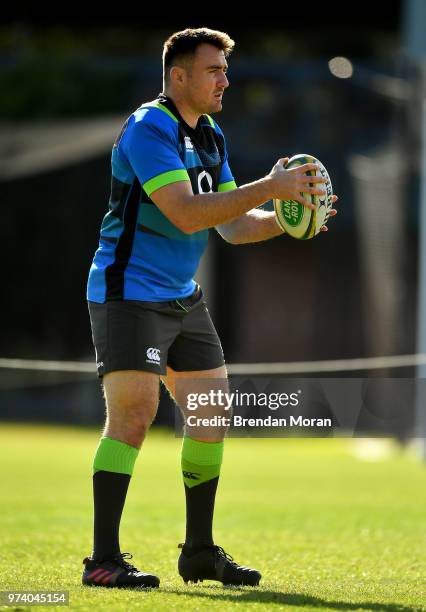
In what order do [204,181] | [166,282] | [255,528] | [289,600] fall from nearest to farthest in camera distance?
[289,600], [166,282], [204,181], [255,528]

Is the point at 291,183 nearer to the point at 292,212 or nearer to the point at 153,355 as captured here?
the point at 292,212

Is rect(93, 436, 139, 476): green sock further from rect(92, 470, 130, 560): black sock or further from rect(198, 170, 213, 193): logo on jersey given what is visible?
rect(198, 170, 213, 193): logo on jersey

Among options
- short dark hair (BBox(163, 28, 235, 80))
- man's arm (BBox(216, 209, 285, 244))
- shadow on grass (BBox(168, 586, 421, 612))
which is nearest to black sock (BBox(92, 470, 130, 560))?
shadow on grass (BBox(168, 586, 421, 612))

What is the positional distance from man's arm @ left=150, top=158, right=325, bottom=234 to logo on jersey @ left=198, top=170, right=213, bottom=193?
0.32m

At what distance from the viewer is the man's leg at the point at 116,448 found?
5023 millimetres

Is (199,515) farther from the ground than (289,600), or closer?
farther from the ground

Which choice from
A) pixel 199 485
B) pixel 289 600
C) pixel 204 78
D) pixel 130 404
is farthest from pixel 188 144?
pixel 289 600

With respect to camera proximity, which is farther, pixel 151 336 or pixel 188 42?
pixel 188 42

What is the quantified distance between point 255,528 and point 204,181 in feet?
9.99

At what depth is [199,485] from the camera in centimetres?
543

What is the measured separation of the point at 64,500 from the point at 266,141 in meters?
12.6

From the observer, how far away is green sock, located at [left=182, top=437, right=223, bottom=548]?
5.40 m

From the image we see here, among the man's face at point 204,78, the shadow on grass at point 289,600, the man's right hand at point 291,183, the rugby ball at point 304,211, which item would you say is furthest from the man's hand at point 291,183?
the shadow on grass at point 289,600

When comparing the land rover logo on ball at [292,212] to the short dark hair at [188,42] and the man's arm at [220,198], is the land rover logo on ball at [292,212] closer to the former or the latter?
the man's arm at [220,198]
